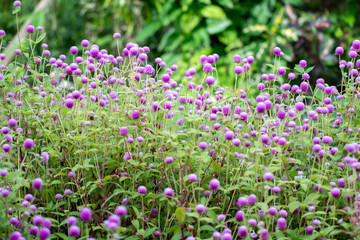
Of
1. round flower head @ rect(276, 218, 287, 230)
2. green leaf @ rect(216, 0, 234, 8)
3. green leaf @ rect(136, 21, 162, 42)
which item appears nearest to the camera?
round flower head @ rect(276, 218, 287, 230)

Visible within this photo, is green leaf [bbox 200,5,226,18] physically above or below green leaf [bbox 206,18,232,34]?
above

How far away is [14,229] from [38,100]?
2.15 ft

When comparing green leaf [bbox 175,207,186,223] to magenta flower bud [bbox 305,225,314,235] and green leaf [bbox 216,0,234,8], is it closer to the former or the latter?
magenta flower bud [bbox 305,225,314,235]

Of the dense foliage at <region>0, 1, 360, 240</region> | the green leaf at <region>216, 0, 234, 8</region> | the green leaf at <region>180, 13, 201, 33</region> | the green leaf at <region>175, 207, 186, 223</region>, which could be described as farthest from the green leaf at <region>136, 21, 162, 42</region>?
the green leaf at <region>175, 207, 186, 223</region>

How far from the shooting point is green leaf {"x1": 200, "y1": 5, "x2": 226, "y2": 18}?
178 inches

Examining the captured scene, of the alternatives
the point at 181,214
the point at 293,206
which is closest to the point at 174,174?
the point at 181,214

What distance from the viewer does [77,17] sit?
5891 millimetres

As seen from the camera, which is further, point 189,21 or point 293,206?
point 189,21

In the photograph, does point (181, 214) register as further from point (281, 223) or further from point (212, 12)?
point (212, 12)

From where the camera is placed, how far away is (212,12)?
4527 mm

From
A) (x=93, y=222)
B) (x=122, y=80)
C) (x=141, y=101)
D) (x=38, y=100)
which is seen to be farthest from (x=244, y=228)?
(x=38, y=100)

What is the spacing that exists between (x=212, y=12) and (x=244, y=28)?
0.43 metres

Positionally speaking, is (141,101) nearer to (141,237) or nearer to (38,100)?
(38,100)

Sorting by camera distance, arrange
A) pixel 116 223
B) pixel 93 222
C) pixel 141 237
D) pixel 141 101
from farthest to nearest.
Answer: pixel 141 101, pixel 93 222, pixel 141 237, pixel 116 223
